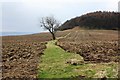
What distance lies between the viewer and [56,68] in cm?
2188

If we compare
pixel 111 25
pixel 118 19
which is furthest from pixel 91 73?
pixel 118 19

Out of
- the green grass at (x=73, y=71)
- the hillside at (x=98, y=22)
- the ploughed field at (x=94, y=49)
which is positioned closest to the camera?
the green grass at (x=73, y=71)

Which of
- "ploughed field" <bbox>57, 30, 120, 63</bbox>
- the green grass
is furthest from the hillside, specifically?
the green grass

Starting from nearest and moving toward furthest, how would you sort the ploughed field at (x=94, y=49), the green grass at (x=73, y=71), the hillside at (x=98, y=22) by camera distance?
the green grass at (x=73, y=71) < the ploughed field at (x=94, y=49) < the hillside at (x=98, y=22)

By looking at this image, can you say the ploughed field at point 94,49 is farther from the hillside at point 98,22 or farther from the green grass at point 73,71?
the hillside at point 98,22

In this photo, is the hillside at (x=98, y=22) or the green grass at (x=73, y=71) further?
the hillside at (x=98, y=22)

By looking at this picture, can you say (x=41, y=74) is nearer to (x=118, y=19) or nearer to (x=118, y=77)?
(x=118, y=77)

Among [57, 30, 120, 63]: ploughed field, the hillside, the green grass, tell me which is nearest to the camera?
the green grass

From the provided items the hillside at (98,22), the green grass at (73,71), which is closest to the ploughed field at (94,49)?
the green grass at (73,71)

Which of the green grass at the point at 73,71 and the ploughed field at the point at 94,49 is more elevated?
the ploughed field at the point at 94,49

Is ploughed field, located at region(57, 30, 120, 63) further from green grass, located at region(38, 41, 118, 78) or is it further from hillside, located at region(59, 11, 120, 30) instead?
hillside, located at region(59, 11, 120, 30)

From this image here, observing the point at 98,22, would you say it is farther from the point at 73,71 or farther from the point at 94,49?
the point at 73,71

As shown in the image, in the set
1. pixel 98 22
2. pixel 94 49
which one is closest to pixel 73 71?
pixel 94 49

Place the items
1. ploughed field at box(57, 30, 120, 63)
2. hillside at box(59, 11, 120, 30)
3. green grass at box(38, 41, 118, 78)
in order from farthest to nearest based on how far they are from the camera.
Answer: hillside at box(59, 11, 120, 30), ploughed field at box(57, 30, 120, 63), green grass at box(38, 41, 118, 78)
